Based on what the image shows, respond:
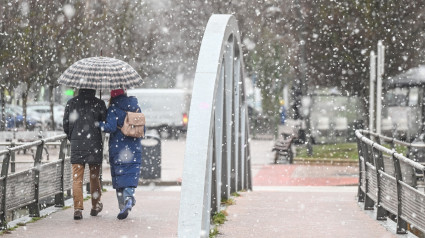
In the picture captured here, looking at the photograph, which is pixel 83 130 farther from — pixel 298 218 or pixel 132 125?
pixel 298 218

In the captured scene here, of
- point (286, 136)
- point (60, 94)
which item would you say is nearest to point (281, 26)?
point (286, 136)

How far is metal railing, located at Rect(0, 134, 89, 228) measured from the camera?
28.8ft

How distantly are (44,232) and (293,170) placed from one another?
13.1 metres

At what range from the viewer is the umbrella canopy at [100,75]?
360 inches

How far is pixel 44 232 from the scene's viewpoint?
843 cm

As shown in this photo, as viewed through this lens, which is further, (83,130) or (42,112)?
(42,112)

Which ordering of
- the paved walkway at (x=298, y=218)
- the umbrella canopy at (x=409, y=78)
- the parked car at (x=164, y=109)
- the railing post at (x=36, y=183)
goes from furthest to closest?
the parked car at (x=164, y=109) → the umbrella canopy at (x=409, y=78) → the railing post at (x=36, y=183) → the paved walkway at (x=298, y=218)

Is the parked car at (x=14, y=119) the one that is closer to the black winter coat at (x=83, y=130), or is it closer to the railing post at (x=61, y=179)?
the railing post at (x=61, y=179)

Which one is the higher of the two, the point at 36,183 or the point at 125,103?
the point at 125,103

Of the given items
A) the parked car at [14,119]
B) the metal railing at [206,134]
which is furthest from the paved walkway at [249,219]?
the parked car at [14,119]

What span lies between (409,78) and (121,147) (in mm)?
20367

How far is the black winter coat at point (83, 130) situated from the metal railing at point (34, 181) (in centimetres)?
53

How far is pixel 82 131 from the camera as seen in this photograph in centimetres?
923

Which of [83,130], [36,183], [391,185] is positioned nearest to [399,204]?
[391,185]
